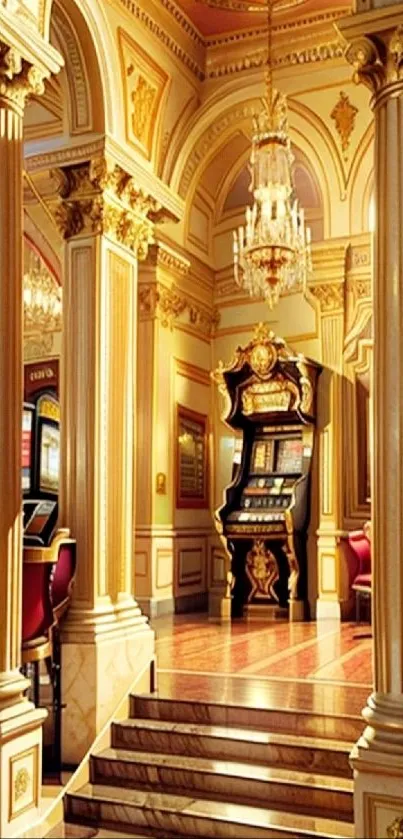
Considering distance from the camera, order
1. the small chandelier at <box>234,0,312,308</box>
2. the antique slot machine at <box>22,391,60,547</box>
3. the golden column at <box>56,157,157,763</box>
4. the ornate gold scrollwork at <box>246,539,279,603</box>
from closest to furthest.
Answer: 1. the golden column at <box>56,157,157,763</box>
2. the small chandelier at <box>234,0,312,308</box>
3. the ornate gold scrollwork at <box>246,539,279,603</box>
4. the antique slot machine at <box>22,391,60,547</box>

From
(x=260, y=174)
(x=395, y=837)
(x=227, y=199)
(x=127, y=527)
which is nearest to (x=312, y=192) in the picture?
(x=227, y=199)

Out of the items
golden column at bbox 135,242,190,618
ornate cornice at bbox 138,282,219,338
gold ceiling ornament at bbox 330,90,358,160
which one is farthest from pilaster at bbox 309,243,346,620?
golden column at bbox 135,242,190,618

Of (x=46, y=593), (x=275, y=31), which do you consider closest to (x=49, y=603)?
(x=46, y=593)

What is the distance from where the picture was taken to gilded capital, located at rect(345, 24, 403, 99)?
344 cm

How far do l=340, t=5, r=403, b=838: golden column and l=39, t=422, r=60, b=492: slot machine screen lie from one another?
718 cm

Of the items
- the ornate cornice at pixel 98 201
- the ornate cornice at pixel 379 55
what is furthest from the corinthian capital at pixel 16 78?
the ornate cornice at pixel 379 55

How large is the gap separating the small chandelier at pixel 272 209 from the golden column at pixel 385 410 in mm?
3512

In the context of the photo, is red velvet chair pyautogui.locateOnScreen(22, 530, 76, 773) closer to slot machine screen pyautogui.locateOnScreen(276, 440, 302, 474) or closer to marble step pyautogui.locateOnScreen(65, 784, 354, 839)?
marble step pyautogui.locateOnScreen(65, 784, 354, 839)

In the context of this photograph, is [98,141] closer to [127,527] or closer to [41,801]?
[127,527]

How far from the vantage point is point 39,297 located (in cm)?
963

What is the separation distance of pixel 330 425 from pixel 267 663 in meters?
3.42

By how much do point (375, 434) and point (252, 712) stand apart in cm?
179

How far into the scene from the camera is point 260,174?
7145 mm

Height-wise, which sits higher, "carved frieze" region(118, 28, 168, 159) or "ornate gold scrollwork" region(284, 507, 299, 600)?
"carved frieze" region(118, 28, 168, 159)
